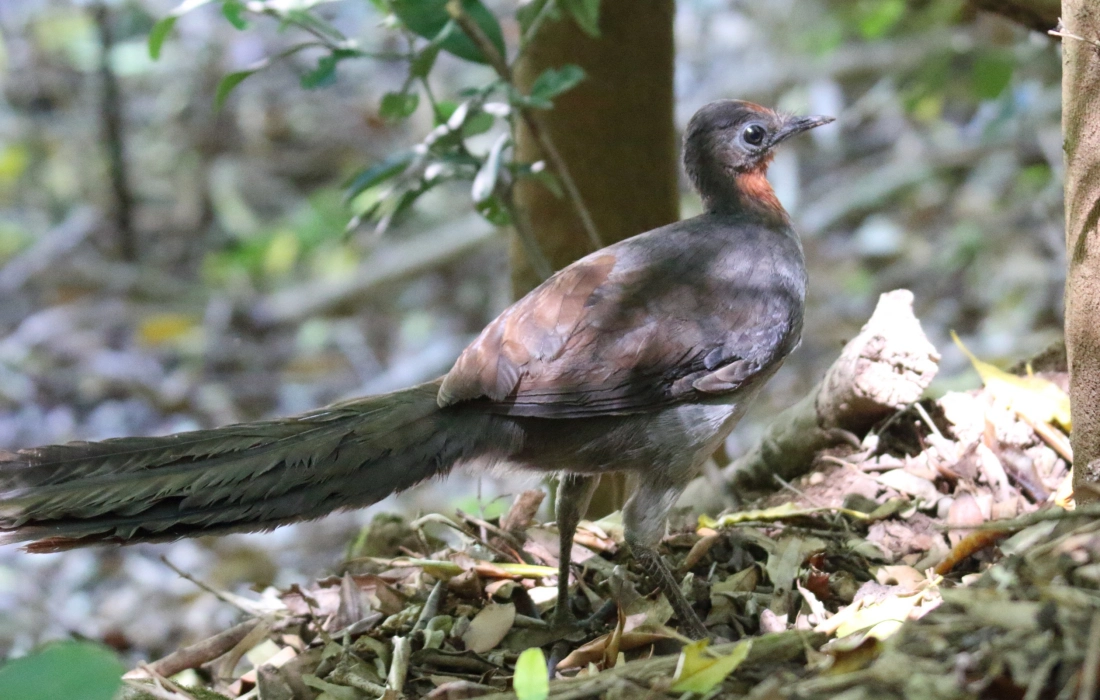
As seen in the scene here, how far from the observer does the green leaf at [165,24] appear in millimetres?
3576

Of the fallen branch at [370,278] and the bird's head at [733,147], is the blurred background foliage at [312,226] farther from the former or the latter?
the bird's head at [733,147]

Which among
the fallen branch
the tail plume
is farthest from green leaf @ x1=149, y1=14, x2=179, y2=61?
the fallen branch

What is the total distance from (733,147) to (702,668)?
91.1 inches

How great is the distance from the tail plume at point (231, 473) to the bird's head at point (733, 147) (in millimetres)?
1389

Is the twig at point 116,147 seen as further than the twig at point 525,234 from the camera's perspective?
Yes

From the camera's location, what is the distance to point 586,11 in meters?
3.73

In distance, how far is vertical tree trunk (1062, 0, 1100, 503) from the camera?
8.34 ft

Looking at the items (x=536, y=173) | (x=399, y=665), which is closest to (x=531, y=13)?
(x=536, y=173)

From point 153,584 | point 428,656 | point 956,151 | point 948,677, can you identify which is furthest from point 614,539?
point 956,151

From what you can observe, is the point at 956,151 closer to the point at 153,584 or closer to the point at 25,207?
the point at 153,584

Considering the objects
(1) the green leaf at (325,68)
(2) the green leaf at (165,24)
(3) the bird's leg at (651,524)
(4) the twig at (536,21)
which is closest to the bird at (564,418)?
(3) the bird's leg at (651,524)

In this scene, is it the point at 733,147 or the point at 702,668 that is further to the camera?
the point at 733,147

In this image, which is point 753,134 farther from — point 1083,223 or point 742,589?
point 742,589

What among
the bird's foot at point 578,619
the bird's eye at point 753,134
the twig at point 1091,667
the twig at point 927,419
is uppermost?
the bird's eye at point 753,134
